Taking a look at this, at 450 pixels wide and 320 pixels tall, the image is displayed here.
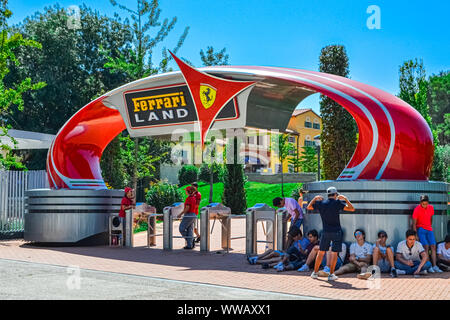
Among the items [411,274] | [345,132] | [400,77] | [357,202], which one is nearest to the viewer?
[411,274]

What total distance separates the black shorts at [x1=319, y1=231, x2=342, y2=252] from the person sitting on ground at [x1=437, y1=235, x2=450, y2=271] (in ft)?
7.92

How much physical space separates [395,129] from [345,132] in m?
14.4

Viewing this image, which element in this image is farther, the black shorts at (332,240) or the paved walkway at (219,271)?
the black shorts at (332,240)

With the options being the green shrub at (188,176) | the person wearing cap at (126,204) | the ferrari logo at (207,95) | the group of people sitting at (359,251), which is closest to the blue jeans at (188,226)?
the person wearing cap at (126,204)

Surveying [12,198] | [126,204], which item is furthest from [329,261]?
[12,198]

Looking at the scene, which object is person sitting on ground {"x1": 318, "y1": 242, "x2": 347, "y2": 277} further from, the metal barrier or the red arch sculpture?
the red arch sculpture

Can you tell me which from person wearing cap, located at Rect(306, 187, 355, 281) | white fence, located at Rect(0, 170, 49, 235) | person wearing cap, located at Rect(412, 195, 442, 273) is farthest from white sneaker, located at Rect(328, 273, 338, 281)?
white fence, located at Rect(0, 170, 49, 235)

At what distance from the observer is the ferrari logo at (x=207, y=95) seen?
13.9 metres

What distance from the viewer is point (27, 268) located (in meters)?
10.6

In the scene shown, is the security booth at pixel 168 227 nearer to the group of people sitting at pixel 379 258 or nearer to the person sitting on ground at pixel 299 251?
the group of people sitting at pixel 379 258

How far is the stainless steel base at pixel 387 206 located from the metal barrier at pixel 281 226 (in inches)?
57.9

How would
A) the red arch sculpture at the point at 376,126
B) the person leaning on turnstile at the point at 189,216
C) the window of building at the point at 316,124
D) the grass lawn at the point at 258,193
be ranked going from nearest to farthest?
the red arch sculpture at the point at 376,126
the person leaning on turnstile at the point at 189,216
the grass lawn at the point at 258,193
the window of building at the point at 316,124
